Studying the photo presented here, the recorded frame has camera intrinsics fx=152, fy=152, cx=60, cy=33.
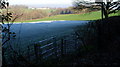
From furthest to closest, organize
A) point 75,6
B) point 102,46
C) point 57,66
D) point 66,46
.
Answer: point 75,6 < point 66,46 < point 102,46 < point 57,66

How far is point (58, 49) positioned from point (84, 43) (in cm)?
100

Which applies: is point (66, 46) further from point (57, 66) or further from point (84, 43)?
point (57, 66)

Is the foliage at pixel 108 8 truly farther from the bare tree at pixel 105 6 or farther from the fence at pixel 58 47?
the fence at pixel 58 47

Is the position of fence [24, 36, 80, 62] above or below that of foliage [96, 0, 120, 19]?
below

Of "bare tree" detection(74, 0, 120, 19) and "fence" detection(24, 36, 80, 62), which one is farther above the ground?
"bare tree" detection(74, 0, 120, 19)

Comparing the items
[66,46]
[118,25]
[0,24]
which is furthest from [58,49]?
[0,24]

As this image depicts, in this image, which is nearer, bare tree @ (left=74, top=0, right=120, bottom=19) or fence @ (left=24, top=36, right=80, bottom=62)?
fence @ (left=24, top=36, right=80, bottom=62)

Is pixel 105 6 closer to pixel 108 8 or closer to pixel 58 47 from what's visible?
pixel 108 8

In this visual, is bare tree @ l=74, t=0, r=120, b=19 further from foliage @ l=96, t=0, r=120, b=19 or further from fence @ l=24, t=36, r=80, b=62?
fence @ l=24, t=36, r=80, b=62

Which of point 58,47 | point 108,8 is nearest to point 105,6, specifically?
point 108,8

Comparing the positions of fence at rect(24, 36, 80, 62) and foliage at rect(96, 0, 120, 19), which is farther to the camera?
foliage at rect(96, 0, 120, 19)

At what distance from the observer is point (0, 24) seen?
2270 millimetres

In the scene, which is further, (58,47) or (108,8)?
(108,8)

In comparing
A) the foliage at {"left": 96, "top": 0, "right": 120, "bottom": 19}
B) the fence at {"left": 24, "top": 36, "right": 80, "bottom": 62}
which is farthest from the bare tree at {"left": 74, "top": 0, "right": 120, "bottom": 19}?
the fence at {"left": 24, "top": 36, "right": 80, "bottom": 62}
